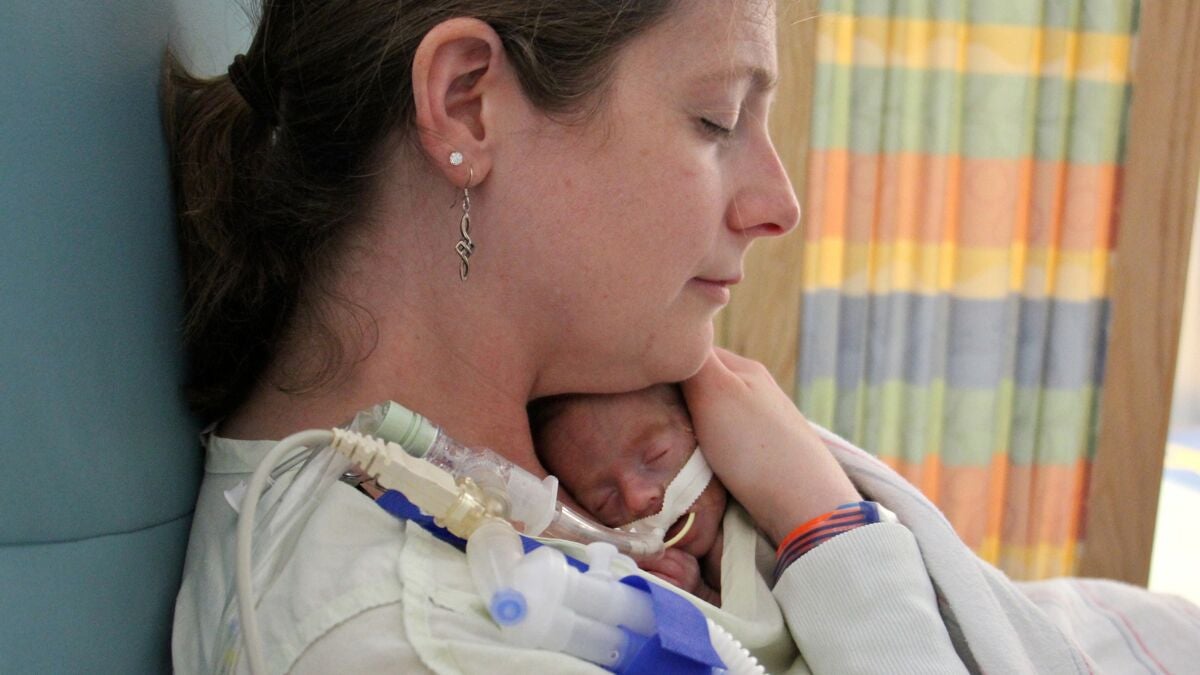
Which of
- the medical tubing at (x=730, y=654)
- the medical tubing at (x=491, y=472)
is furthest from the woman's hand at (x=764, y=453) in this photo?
the medical tubing at (x=730, y=654)

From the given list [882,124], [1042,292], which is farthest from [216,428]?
[1042,292]

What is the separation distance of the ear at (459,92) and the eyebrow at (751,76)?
8.0 inches

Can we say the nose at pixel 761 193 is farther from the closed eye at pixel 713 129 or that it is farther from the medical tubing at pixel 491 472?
the medical tubing at pixel 491 472

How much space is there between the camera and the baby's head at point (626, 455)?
117cm

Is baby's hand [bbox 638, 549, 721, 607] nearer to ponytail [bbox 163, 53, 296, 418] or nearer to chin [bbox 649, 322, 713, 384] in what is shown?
chin [bbox 649, 322, 713, 384]

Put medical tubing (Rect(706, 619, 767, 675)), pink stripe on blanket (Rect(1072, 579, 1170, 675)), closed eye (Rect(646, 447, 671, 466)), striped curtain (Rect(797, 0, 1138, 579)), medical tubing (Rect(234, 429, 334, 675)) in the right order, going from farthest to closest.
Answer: striped curtain (Rect(797, 0, 1138, 579)), pink stripe on blanket (Rect(1072, 579, 1170, 675)), closed eye (Rect(646, 447, 671, 466)), medical tubing (Rect(706, 619, 767, 675)), medical tubing (Rect(234, 429, 334, 675))

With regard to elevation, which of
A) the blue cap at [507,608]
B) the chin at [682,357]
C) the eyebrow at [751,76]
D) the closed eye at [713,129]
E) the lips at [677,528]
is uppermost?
the eyebrow at [751,76]

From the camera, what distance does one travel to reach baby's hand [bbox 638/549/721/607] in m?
1.14

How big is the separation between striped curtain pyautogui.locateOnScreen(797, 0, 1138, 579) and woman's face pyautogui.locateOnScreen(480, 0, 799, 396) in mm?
1408

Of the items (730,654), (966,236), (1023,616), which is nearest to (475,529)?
(730,654)

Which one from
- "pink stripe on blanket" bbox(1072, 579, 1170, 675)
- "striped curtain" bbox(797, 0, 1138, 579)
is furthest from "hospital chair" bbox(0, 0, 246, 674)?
"striped curtain" bbox(797, 0, 1138, 579)

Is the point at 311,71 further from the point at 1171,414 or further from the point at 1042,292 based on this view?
the point at 1171,414

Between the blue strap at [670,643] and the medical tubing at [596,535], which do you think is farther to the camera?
the medical tubing at [596,535]

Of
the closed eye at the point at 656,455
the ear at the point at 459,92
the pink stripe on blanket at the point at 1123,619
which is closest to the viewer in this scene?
the ear at the point at 459,92
